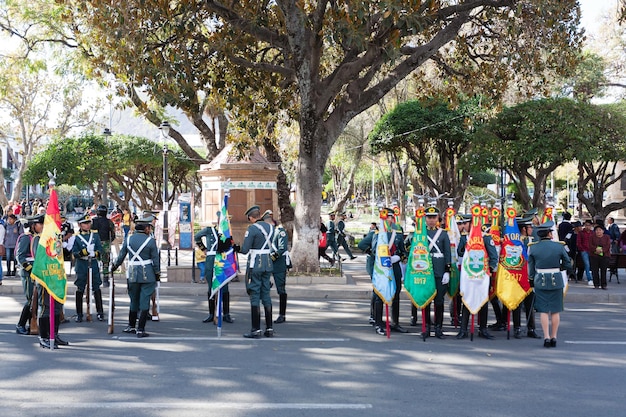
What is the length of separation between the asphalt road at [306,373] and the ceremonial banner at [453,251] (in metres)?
0.74

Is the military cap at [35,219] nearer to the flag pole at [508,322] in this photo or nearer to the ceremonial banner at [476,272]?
the ceremonial banner at [476,272]

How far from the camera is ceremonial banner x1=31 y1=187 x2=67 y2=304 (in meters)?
8.77

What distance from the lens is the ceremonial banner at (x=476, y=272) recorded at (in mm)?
9555

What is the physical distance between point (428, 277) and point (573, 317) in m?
4.01

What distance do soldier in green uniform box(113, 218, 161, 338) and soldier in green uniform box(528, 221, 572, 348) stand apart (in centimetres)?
561

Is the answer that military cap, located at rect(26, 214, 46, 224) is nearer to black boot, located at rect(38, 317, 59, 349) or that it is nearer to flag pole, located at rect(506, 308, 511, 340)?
black boot, located at rect(38, 317, 59, 349)

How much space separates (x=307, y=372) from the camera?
7.66 m

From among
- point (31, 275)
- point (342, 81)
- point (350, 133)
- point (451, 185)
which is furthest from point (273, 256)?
point (350, 133)

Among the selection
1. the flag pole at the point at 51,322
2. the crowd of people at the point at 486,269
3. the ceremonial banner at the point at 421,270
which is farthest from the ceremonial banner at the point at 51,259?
the ceremonial banner at the point at 421,270

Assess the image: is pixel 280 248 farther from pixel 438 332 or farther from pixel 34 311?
pixel 34 311

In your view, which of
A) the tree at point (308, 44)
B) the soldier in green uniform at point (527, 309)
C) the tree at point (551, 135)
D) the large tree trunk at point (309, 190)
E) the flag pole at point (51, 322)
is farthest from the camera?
the tree at point (551, 135)

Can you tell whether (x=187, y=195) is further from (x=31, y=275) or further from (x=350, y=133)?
(x=350, y=133)

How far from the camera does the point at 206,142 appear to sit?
89.2 feet

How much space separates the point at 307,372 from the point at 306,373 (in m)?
0.05
